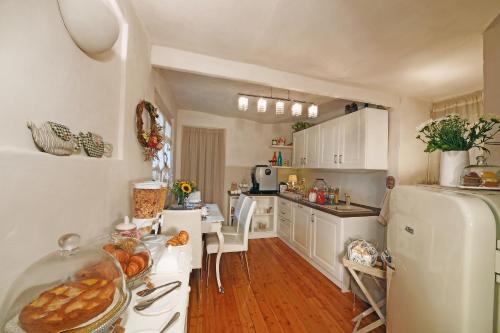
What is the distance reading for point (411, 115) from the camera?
248 cm

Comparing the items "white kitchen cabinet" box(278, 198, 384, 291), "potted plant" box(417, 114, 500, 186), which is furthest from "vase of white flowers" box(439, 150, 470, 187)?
"white kitchen cabinet" box(278, 198, 384, 291)

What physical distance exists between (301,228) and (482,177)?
2.20 m

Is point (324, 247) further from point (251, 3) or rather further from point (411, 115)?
point (251, 3)

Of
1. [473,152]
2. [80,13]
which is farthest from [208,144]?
[473,152]

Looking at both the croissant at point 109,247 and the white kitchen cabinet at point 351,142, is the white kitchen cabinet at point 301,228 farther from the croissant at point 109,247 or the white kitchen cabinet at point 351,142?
the croissant at point 109,247

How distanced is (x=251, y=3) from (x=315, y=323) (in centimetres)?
252

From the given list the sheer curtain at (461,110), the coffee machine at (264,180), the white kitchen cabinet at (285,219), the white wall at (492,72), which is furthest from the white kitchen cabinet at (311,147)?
the white wall at (492,72)

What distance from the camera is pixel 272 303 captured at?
1901mm

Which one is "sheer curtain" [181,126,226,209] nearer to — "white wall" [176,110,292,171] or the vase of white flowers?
"white wall" [176,110,292,171]

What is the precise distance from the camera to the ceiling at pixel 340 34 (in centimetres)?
122

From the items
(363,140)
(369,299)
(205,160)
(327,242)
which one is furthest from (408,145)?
(205,160)

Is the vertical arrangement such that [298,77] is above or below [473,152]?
above

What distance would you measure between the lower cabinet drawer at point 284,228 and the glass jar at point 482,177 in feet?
8.21

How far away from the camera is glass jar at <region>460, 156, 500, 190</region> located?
1.00 m
